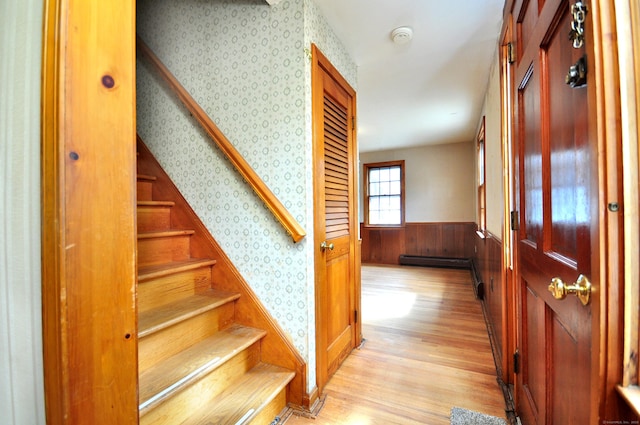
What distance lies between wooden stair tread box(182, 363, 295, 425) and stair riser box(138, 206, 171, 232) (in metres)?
1.07

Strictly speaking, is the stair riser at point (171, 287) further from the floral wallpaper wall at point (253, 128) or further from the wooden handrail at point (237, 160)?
the wooden handrail at point (237, 160)

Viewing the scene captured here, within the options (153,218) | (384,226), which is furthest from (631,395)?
(384,226)

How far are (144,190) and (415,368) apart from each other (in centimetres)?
226

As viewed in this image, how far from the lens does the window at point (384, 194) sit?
5704 mm

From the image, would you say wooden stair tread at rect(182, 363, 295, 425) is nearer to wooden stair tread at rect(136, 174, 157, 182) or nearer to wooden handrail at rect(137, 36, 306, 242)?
wooden handrail at rect(137, 36, 306, 242)

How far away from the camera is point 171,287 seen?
150 centimetres

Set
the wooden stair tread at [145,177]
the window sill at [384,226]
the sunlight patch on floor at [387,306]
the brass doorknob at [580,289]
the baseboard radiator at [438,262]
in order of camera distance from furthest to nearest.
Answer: the window sill at [384,226] → the baseboard radiator at [438,262] → the sunlight patch on floor at [387,306] → the wooden stair tread at [145,177] → the brass doorknob at [580,289]

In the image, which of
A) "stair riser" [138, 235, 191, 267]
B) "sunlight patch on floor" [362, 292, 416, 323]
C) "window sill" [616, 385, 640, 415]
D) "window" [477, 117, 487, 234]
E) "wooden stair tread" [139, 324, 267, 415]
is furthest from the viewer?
"window" [477, 117, 487, 234]

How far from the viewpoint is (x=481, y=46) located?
211 centimetres

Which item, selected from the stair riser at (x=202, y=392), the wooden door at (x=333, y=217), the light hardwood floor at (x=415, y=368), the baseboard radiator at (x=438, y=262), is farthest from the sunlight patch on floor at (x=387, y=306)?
the baseboard radiator at (x=438, y=262)

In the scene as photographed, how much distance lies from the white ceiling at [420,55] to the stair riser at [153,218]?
1641 millimetres

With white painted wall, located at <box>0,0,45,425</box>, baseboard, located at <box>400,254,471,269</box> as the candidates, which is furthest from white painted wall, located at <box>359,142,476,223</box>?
white painted wall, located at <box>0,0,45,425</box>

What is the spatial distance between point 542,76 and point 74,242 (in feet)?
4.56

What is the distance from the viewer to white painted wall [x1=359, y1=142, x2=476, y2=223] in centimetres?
518
